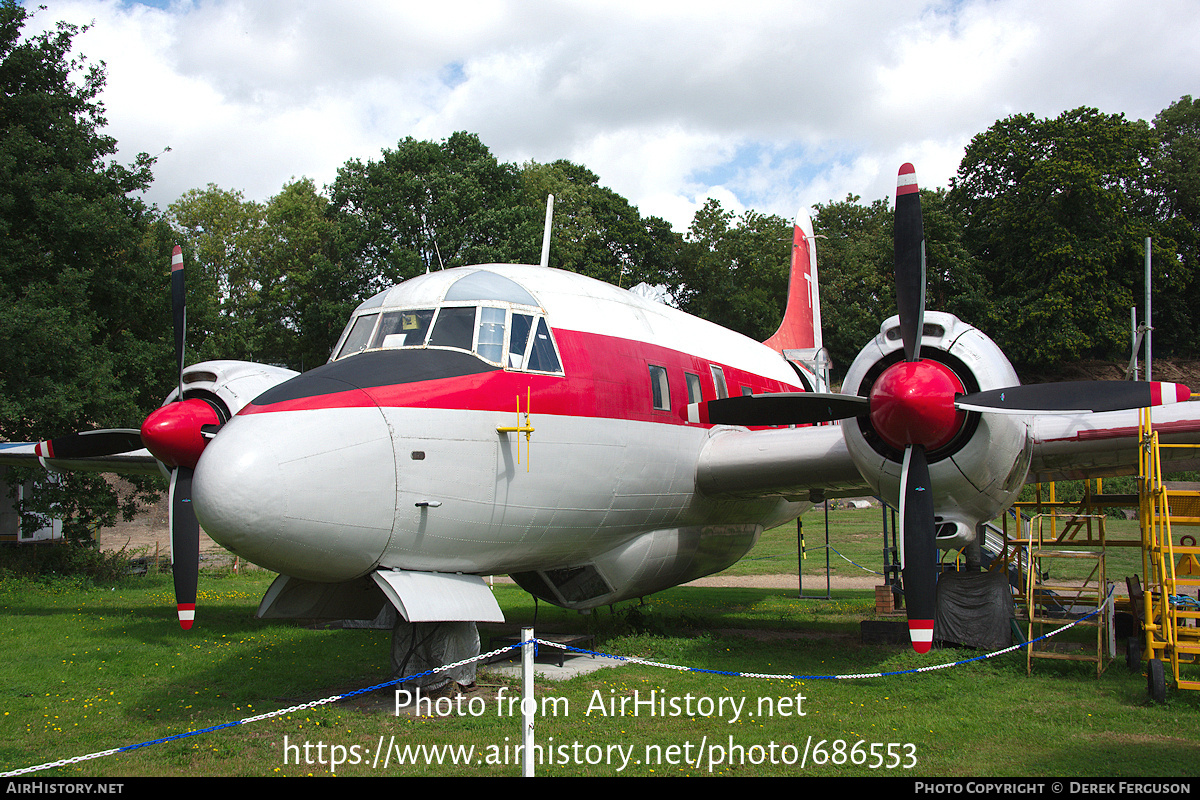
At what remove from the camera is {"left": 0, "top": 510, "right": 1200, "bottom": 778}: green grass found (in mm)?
6227

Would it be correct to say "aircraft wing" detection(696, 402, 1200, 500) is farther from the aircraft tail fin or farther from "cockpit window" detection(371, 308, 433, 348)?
the aircraft tail fin

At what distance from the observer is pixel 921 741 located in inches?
266

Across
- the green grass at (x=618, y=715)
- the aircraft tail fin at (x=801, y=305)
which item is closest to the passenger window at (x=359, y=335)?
the green grass at (x=618, y=715)

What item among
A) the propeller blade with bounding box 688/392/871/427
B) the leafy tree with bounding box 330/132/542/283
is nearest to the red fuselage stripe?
the propeller blade with bounding box 688/392/871/427

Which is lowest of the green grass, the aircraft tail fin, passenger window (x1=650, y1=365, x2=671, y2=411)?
the green grass

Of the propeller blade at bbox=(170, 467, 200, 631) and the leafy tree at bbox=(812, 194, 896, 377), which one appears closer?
the propeller blade at bbox=(170, 467, 200, 631)

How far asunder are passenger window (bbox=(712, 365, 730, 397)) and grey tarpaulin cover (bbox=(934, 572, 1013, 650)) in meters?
3.69

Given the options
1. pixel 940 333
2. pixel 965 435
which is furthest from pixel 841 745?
pixel 940 333

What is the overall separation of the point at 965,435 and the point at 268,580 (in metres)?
19.2

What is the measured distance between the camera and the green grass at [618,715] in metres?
6.23

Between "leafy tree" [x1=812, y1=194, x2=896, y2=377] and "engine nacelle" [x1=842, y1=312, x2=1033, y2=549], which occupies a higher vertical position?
"leafy tree" [x1=812, y1=194, x2=896, y2=377]

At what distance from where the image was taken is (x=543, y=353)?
8.51 metres

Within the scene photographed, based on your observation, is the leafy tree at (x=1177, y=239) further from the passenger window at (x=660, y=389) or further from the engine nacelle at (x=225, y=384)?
the engine nacelle at (x=225, y=384)

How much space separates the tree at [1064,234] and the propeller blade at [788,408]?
36.2m
